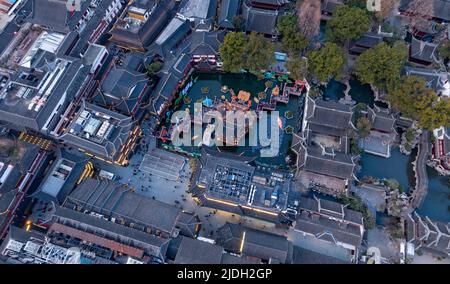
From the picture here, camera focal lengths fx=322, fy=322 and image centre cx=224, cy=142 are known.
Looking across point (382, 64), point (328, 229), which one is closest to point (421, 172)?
point (382, 64)

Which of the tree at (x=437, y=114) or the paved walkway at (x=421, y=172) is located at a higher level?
the tree at (x=437, y=114)

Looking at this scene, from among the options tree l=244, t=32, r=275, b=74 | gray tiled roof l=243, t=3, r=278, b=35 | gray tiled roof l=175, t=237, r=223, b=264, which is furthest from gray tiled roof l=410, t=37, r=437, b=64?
gray tiled roof l=175, t=237, r=223, b=264

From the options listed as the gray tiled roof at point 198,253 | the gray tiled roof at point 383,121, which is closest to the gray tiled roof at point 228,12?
the gray tiled roof at point 383,121

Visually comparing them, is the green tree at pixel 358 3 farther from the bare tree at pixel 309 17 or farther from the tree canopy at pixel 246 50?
the tree canopy at pixel 246 50

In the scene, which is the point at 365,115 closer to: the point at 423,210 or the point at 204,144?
the point at 423,210

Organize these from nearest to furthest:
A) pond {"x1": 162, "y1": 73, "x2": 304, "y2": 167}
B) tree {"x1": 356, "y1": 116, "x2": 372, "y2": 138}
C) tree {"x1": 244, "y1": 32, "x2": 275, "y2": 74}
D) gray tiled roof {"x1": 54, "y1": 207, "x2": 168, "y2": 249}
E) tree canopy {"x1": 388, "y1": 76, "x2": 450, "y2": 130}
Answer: gray tiled roof {"x1": 54, "y1": 207, "x2": 168, "y2": 249} → tree canopy {"x1": 388, "y1": 76, "x2": 450, "y2": 130} → tree {"x1": 356, "y1": 116, "x2": 372, "y2": 138} → pond {"x1": 162, "y1": 73, "x2": 304, "y2": 167} → tree {"x1": 244, "y1": 32, "x2": 275, "y2": 74}

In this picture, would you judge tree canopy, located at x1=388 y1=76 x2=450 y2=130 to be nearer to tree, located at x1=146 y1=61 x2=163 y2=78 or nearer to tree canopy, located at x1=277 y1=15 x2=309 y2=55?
tree canopy, located at x1=277 y1=15 x2=309 y2=55
